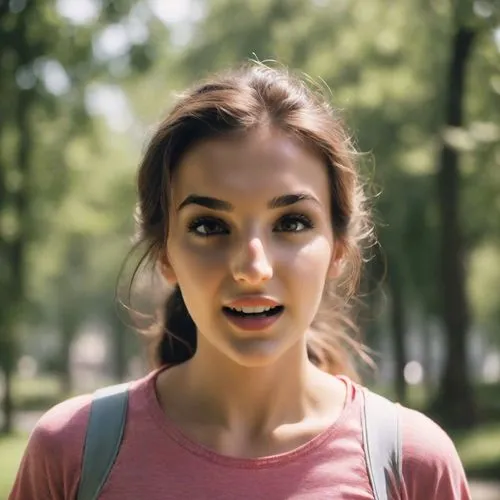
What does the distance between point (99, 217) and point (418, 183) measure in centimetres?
728

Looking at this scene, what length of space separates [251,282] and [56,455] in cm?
53

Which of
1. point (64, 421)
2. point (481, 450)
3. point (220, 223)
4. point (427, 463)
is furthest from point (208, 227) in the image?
point (481, 450)

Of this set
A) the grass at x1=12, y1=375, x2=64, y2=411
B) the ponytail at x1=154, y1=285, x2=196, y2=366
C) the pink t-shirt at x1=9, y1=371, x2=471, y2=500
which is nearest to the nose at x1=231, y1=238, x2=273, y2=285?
the pink t-shirt at x1=9, y1=371, x2=471, y2=500

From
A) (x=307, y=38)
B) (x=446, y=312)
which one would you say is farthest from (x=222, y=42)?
(x=446, y=312)

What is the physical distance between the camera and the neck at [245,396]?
2244 mm

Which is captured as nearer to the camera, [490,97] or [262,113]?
[262,113]

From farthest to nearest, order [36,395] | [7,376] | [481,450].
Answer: [36,395]
[7,376]
[481,450]

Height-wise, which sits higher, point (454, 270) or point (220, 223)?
point (220, 223)

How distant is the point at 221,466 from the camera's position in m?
2.11

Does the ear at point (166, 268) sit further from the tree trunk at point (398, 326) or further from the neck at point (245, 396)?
the tree trunk at point (398, 326)

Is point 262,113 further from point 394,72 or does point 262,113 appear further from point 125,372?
point 125,372

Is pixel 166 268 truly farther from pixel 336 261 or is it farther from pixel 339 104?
pixel 339 104

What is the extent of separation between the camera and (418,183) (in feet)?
65.8

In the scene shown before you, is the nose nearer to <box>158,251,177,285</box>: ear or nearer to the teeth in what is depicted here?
the teeth
